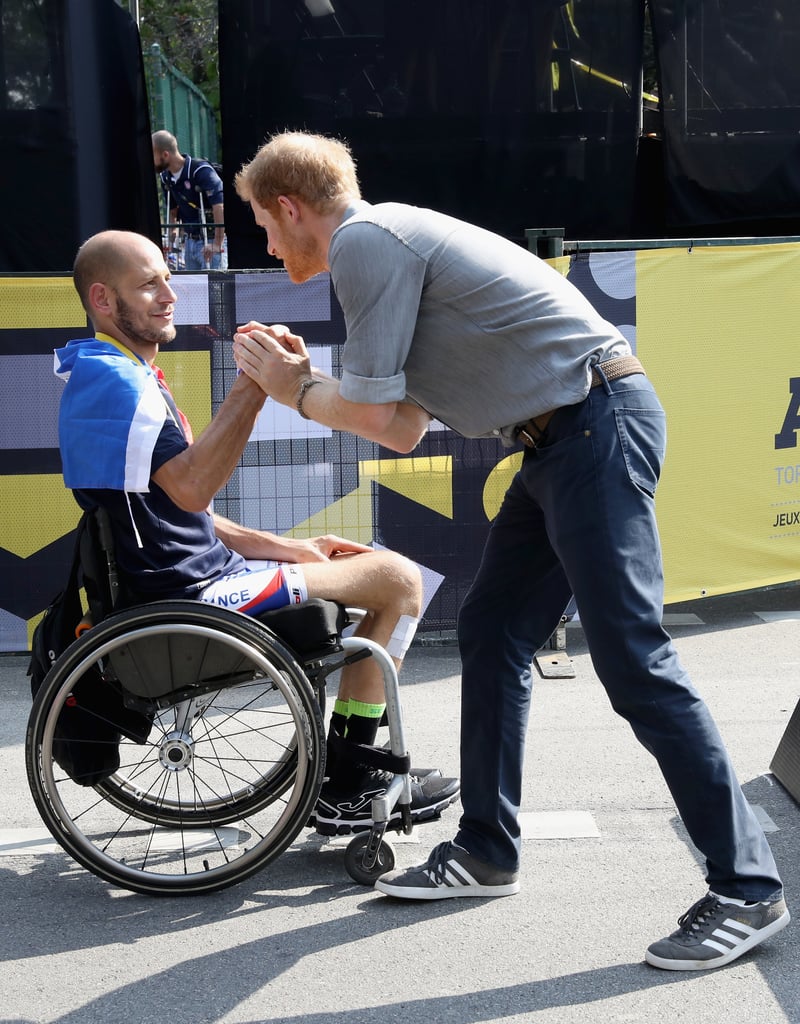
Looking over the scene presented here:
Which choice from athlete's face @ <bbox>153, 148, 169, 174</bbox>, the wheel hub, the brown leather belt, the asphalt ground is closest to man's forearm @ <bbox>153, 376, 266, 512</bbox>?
the wheel hub

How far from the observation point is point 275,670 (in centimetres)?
298

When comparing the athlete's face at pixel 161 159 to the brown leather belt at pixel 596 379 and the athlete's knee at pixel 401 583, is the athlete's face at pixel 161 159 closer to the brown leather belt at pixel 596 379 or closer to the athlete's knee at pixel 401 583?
the athlete's knee at pixel 401 583

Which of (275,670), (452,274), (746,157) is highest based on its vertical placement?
(746,157)

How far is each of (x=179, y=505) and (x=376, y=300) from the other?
0.83 m

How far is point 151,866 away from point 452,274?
1.79m

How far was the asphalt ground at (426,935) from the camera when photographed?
8.71ft

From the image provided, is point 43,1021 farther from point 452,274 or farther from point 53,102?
point 53,102

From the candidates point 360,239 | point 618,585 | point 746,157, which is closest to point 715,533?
point 746,157

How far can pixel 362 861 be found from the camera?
321 cm

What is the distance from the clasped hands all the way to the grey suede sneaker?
3.92 ft

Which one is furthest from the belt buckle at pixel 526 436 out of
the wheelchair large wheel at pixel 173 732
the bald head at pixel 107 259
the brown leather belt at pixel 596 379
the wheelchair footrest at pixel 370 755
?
the bald head at pixel 107 259

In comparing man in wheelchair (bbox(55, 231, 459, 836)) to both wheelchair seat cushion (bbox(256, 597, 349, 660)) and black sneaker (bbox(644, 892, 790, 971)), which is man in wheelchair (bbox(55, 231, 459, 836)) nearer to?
wheelchair seat cushion (bbox(256, 597, 349, 660))

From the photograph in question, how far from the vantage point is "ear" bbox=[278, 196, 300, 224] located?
280 centimetres

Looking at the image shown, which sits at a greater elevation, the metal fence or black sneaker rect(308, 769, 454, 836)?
the metal fence
